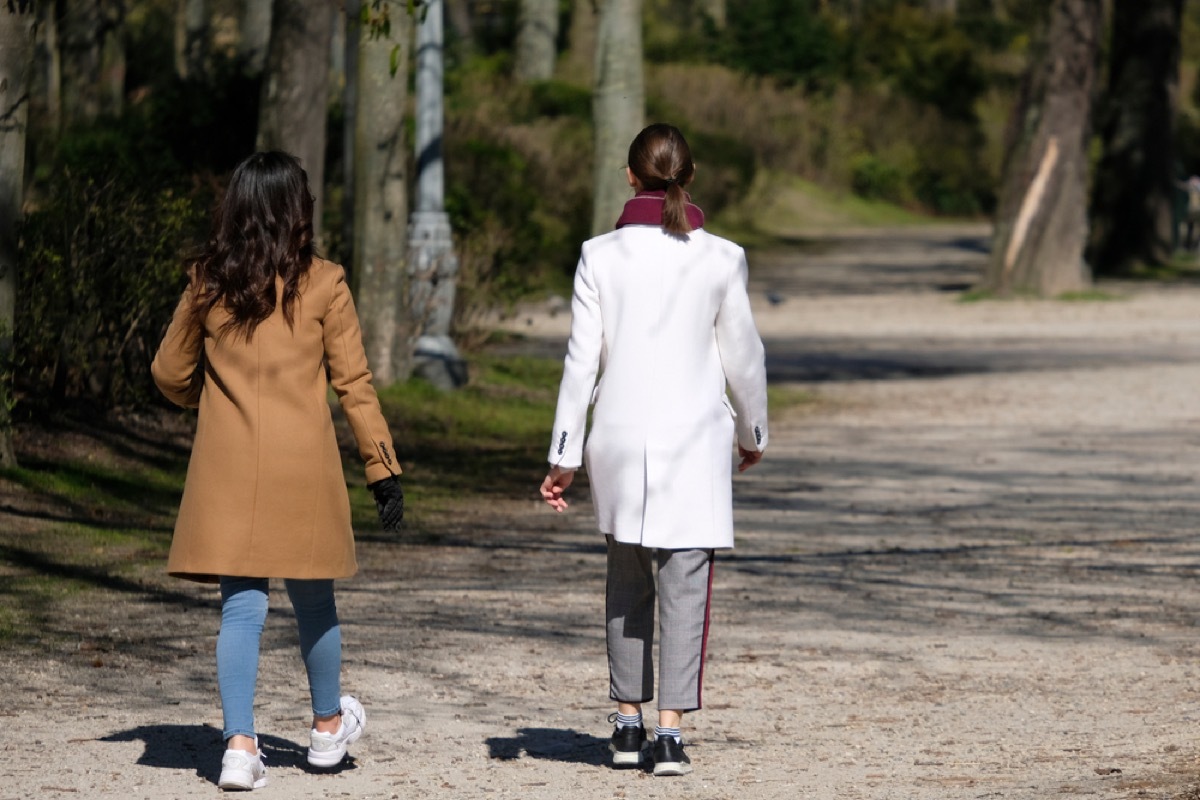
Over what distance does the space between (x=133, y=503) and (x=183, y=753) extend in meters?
5.11

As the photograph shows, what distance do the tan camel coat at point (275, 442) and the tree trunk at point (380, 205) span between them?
9.99 m

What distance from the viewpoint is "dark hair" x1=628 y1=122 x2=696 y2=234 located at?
5395 mm

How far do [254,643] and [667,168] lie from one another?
164 centimetres

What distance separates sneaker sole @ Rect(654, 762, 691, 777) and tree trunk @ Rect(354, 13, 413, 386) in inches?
392

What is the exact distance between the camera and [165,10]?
45.1m

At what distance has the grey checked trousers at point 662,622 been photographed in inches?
215

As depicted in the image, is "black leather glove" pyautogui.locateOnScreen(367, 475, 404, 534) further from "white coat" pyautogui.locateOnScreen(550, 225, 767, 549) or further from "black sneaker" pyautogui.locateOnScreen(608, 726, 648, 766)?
"black sneaker" pyautogui.locateOnScreen(608, 726, 648, 766)

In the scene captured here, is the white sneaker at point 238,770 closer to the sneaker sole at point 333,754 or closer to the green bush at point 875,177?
the sneaker sole at point 333,754

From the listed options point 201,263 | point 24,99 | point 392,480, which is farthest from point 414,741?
point 24,99

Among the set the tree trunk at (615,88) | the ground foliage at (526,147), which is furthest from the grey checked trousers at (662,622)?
the tree trunk at (615,88)

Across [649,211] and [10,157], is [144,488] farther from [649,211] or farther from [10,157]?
[649,211]

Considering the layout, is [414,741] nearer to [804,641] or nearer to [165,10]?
[804,641]

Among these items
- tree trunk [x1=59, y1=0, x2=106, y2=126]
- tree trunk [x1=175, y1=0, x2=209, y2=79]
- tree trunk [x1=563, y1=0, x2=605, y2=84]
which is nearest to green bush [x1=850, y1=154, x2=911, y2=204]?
tree trunk [x1=563, y1=0, x2=605, y2=84]

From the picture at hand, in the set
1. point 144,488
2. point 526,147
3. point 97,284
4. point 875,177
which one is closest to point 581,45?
point 526,147
